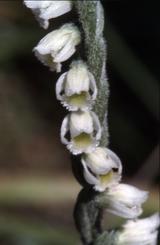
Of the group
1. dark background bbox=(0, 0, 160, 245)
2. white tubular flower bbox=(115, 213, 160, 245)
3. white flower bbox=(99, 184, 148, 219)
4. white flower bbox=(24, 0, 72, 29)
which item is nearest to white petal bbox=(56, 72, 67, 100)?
white flower bbox=(24, 0, 72, 29)

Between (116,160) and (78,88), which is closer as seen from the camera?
(78,88)

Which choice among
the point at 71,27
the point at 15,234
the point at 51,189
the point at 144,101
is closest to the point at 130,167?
the point at 144,101

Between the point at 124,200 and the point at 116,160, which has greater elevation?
the point at 116,160

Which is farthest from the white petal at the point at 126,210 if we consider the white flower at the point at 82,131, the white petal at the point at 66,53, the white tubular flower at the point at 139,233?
the white petal at the point at 66,53

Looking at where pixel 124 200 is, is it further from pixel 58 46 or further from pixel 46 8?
pixel 46 8

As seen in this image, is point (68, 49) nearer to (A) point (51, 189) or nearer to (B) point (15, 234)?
(B) point (15, 234)

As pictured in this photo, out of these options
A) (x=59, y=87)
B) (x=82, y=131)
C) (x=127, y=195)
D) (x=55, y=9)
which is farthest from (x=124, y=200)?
(x=55, y=9)

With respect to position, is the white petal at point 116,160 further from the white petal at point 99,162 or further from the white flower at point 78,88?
the white flower at point 78,88
